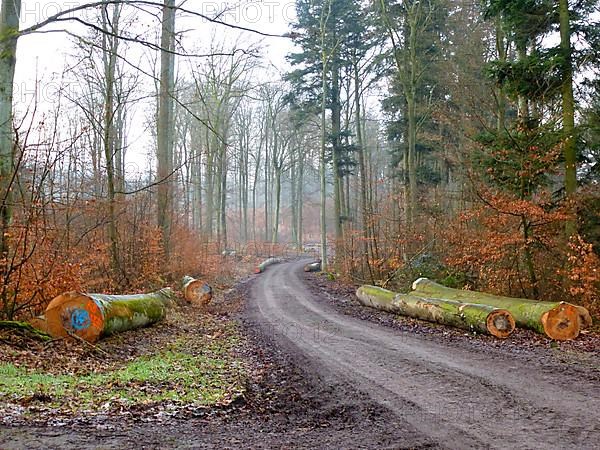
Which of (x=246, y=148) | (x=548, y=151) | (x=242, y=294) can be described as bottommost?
(x=242, y=294)

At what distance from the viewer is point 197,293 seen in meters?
18.0

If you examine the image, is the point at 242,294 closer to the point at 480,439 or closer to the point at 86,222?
the point at 86,222

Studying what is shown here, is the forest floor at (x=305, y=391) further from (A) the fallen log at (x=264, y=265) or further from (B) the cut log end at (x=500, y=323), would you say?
(A) the fallen log at (x=264, y=265)

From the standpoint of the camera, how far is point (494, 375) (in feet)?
25.0

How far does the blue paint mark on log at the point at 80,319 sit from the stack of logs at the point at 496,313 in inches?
318

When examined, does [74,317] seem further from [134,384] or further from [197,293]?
[197,293]

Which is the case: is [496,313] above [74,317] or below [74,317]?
below

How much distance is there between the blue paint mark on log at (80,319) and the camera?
9508mm

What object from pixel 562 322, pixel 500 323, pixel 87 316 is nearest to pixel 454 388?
pixel 500 323

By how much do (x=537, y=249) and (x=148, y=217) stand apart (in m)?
13.0

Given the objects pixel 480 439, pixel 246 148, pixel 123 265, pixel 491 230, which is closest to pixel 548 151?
pixel 491 230

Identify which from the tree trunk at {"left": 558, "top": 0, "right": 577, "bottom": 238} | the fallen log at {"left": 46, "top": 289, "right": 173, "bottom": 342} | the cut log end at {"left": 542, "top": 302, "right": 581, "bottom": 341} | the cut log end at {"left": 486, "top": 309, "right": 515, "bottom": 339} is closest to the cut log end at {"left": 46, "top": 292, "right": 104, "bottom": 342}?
the fallen log at {"left": 46, "top": 289, "right": 173, "bottom": 342}

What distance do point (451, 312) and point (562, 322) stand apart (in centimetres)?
247

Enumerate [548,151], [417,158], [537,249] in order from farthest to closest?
1. [417,158]
2. [537,249]
3. [548,151]
